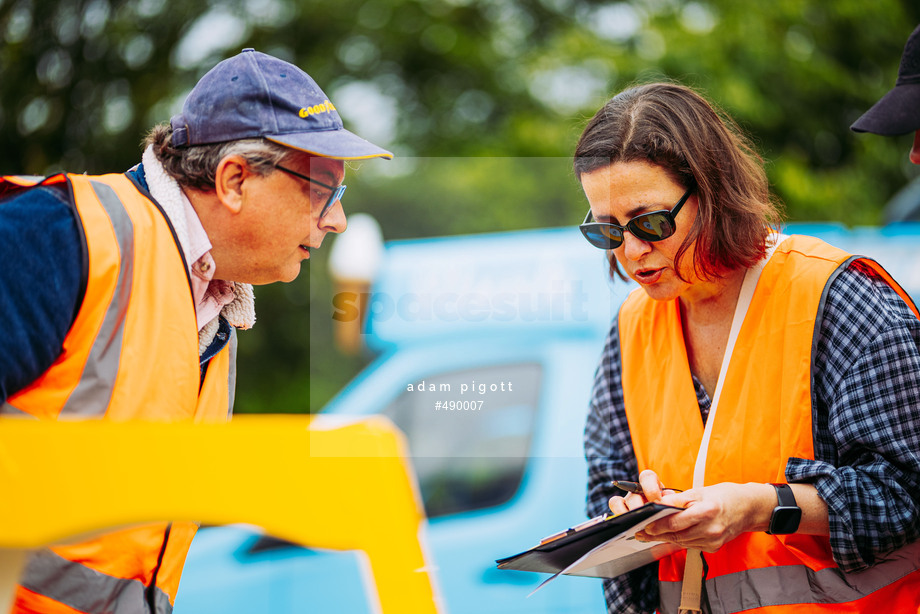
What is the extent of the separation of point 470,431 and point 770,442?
2.10 m

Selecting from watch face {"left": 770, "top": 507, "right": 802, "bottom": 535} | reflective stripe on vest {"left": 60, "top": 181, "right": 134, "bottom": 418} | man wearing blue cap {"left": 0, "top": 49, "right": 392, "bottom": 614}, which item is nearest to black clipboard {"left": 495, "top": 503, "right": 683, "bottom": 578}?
watch face {"left": 770, "top": 507, "right": 802, "bottom": 535}

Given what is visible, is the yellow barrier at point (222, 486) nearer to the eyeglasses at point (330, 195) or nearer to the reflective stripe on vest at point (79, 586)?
the reflective stripe on vest at point (79, 586)

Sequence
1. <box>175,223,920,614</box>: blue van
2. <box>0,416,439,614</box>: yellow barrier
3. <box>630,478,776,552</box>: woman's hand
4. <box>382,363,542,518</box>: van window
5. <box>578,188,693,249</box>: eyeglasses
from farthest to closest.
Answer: <box>382,363,542,518</box>: van window, <box>175,223,920,614</box>: blue van, <box>578,188,693,249</box>: eyeglasses, <box>630,478,776,552</box>: woman's hand, <box>0,416,439,614</box>: yellow barrier

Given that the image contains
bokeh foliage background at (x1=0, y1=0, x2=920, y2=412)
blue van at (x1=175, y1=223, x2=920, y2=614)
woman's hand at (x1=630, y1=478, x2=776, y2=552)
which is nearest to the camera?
woman's hand at (x1=630, y1=478, x2=776, y2=552)

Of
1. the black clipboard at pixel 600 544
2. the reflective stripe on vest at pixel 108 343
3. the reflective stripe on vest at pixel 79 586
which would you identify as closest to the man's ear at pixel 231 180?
the reflective stripe on vest at pixel 108 343

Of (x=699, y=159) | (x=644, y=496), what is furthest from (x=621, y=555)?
(x=699, y=159)

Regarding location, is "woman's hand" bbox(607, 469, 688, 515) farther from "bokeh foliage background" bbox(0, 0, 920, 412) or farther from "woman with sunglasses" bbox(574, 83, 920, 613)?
"bokeh foliage background" bbox(0, 0, 920, 412)

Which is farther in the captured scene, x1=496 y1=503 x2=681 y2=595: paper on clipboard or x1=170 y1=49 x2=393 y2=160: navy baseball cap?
x1=170 y1=49 x2=393 y2=160: navy baseball cap

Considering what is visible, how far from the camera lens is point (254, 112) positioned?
184cm

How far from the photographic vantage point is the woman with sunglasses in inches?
67.9

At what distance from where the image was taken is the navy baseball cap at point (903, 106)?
187cm

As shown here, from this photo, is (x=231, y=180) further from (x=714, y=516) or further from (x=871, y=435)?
(x=871, y=435)

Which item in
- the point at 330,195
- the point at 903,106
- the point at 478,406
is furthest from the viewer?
the point at 478,406

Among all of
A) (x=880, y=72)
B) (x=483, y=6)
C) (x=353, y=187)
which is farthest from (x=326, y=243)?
(x=880, y=72)
